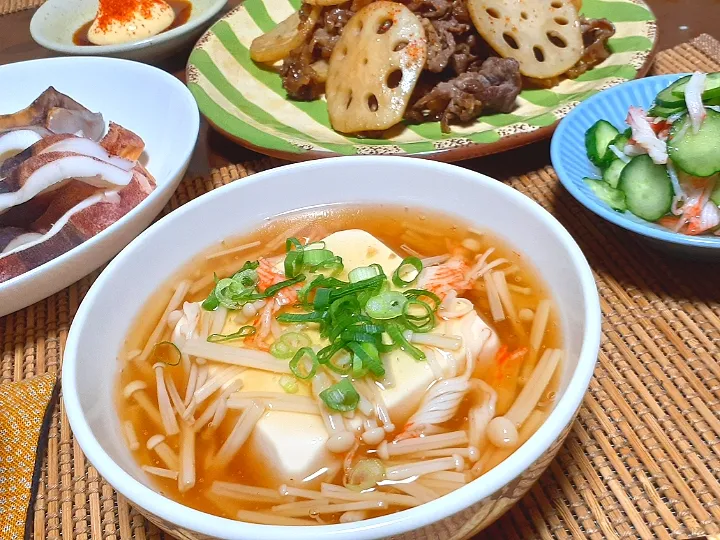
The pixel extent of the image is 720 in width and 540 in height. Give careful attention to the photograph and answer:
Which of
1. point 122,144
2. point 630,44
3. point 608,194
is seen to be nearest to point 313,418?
point 608,194

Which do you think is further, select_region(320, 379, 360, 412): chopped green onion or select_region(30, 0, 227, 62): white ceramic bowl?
select_region(30, 0, 227, 62): white ceramic bowl

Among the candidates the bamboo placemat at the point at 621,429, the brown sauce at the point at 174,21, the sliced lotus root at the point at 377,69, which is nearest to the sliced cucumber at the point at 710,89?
the bamboo placemat at the point at 621,429

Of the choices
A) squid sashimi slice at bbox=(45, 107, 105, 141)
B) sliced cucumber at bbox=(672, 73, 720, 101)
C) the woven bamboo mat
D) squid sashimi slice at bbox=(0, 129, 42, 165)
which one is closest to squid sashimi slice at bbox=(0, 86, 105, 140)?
squid sashimi slice at bbox=(45, 107, 105, 141)

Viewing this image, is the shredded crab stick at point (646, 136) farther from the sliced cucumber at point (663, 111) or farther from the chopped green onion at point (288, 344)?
the chopped green onion at point (288, 344)

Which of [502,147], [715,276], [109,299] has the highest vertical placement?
[109,299]

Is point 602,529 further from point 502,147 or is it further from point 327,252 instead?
point 502,147

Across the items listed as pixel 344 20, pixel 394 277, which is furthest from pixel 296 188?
pixel 344 20

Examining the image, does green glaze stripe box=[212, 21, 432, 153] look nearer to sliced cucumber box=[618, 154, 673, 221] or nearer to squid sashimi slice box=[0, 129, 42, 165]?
sliced cucumber box=[618, 154, 673, 221]

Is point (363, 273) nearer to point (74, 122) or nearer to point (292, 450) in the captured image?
point (292, 450)
